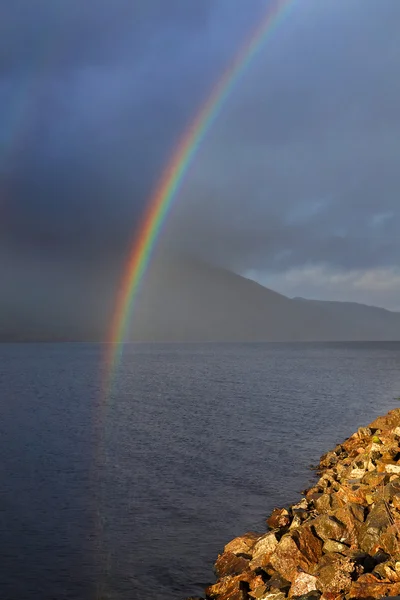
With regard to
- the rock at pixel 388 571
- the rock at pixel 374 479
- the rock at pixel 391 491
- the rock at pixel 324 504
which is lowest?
the rock at pixel 324 504

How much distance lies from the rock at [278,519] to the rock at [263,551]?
4.21 meters

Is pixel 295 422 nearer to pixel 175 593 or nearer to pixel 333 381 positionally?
pixel 175 593

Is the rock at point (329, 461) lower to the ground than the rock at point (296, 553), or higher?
lower

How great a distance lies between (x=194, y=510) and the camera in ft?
92.4

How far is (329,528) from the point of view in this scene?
19094mm

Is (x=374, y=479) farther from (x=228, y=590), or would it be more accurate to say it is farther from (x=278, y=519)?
(x=228, y=590)

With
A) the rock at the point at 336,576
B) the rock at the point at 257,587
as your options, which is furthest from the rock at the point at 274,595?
the rock at the point at 336,576

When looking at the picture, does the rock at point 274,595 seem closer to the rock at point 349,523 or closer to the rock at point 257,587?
the rock at point 257,587

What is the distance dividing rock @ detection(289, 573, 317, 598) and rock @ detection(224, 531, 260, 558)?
17.8 feet

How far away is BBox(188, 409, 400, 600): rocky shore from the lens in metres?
14.8

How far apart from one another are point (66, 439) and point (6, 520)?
22.9m

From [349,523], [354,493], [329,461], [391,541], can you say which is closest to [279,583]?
[391,541]

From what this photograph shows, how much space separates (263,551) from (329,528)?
2521 millimetres

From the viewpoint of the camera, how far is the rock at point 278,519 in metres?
23.8
